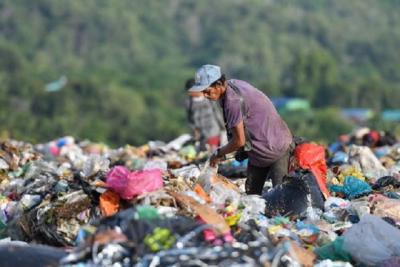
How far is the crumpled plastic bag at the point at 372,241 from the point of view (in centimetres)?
496

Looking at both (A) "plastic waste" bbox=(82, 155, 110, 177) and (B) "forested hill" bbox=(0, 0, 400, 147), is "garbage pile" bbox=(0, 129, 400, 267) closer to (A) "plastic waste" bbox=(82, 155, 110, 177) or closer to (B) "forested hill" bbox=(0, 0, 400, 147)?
(A) "plastic waste" bbox=(82, 155, 110, 177)

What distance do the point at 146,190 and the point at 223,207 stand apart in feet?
1.39

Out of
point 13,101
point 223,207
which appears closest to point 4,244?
point 223,207

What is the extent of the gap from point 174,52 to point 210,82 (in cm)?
10837

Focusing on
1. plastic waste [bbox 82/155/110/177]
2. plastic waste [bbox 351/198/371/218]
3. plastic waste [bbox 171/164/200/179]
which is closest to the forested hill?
plastic waste [bbox 82/155/110/177]

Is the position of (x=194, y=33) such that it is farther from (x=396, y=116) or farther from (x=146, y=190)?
(x=146, y=190)

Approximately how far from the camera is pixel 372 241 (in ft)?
16.3

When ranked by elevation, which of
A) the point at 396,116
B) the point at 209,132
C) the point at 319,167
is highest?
the point at 319,167

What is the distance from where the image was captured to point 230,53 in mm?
105938

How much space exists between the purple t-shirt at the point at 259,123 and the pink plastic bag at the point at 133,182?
29.2 inches

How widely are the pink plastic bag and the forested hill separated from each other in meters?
61.9

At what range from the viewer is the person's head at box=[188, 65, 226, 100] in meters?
5.90

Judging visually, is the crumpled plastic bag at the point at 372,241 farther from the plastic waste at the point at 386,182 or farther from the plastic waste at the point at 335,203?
the plastic waste at the point at 386,182

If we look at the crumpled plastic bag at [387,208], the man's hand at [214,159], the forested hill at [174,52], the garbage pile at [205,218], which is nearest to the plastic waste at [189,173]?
the garbage pile at [205,218]
